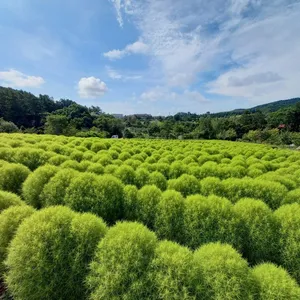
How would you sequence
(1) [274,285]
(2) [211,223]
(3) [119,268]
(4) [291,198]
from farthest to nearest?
1. (4) [291,198]
2. (2) [211,223]
3. (3) [119,268]
4. (1) [274,285]

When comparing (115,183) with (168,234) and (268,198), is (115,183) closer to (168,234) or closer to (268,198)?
(168,234)

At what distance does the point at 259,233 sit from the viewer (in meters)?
5.20

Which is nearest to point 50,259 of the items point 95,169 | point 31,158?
point 95,169

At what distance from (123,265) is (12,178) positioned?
6.27 metres

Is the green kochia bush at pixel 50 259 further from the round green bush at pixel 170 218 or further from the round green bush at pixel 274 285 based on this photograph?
the round green bush at pixel 274 285

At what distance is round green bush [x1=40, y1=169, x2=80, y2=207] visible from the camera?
6648 mm

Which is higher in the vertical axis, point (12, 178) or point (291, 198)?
point (12, 178)

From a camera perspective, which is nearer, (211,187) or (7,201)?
(7,201)

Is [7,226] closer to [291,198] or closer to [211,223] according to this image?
[211,223]

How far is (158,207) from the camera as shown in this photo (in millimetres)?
5945

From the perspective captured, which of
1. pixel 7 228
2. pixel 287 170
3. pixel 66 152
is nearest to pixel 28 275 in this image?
pixel 7 228

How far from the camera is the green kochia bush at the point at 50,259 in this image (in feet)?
12.8

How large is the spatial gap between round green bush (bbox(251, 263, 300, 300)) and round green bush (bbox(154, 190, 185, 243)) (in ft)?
7.07

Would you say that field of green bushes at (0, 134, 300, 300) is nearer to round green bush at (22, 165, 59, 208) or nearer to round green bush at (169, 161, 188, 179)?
round green bush at (22, 165, 59, 208)
